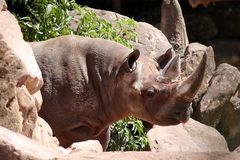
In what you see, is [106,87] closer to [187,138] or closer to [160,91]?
[160,91]

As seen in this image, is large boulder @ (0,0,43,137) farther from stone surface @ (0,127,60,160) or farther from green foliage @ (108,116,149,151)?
green foliage @ (108,116,149,151)

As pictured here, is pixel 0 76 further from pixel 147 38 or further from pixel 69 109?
pixel 147 38

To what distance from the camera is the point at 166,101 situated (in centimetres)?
614

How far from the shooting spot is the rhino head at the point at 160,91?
6051 mm

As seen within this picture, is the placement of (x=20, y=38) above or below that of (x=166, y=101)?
above

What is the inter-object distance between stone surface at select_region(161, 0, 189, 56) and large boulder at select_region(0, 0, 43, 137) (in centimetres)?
536

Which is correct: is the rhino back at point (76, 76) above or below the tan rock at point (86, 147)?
below

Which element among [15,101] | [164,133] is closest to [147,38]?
[164,133]

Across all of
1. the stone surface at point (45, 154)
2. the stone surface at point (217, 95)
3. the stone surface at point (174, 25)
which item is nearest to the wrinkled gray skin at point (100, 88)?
the stone surface at point (45, 154)

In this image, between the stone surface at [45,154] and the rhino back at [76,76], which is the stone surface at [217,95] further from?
the stone surface at [45,154]

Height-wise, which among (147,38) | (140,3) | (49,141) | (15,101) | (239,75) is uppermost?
(15,101)

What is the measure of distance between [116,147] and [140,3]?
22.4 ft

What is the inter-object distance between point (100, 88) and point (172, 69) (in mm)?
656

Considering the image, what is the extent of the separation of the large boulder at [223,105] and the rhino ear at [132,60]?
287cm
